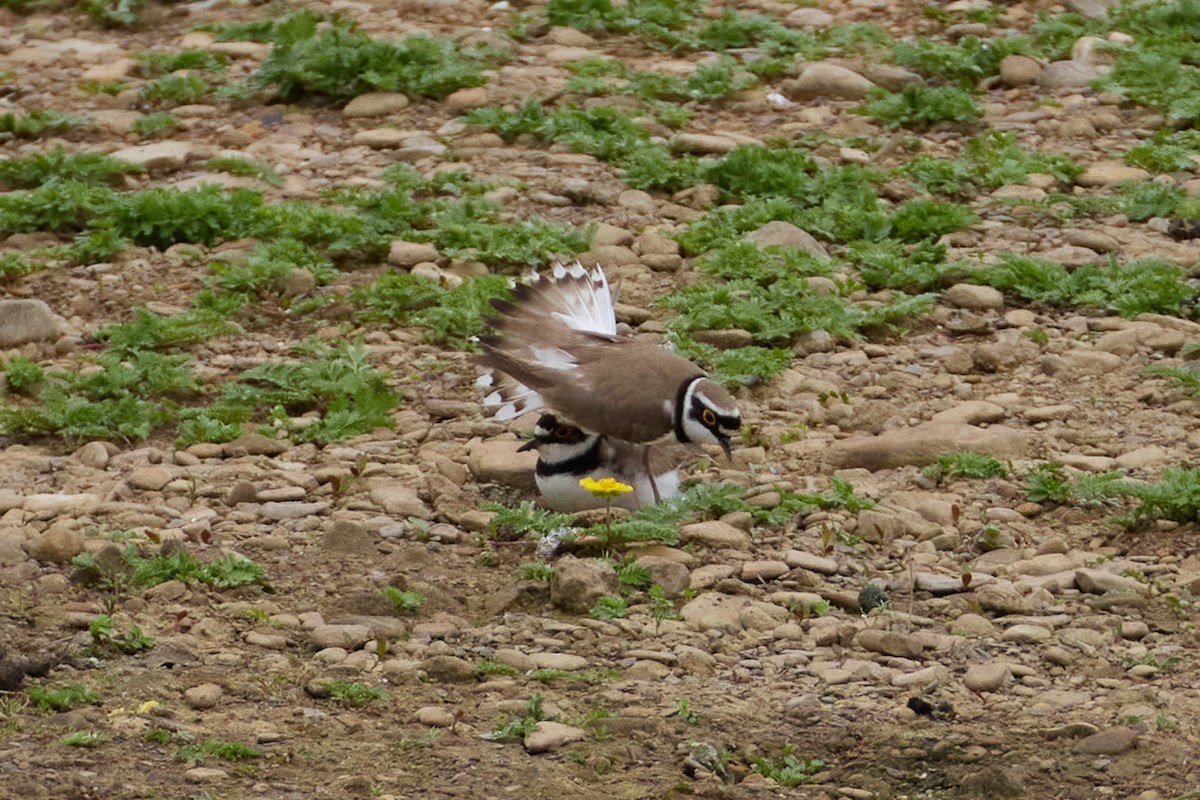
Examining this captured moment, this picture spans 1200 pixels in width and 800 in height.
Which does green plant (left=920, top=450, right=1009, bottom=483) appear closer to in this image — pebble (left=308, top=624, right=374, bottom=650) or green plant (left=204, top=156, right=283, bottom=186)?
pebble (left=308, top=624, right=374, bottom=650)

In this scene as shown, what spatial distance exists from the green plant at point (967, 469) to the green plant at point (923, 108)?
4.05 m

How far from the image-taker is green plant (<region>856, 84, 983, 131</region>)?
10.8 metres

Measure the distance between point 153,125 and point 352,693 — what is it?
20.6 ft

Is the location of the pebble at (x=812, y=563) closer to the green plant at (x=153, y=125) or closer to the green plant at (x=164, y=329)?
the green plant at (x=164, y=329)

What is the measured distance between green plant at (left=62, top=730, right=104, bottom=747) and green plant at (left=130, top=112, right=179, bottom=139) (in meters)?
6.42

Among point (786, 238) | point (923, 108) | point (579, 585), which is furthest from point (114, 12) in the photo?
Answer: point (579, 585)

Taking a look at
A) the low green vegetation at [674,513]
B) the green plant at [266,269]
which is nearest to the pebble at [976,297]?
the low green vegetation at [674,513]

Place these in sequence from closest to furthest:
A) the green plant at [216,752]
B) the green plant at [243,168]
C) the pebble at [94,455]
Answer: the green plant at [216,752], the pebble at [94,455], the green plant at [243,168]

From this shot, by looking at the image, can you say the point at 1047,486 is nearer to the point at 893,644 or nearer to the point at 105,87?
the point at 893,644

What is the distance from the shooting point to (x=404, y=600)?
6.16m

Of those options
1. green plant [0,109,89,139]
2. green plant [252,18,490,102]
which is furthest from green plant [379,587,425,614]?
green plant [0,109,89,139]

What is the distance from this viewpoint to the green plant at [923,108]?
1082 centimetres

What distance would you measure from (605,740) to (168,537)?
211 cm

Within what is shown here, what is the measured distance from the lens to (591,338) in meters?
7.29
